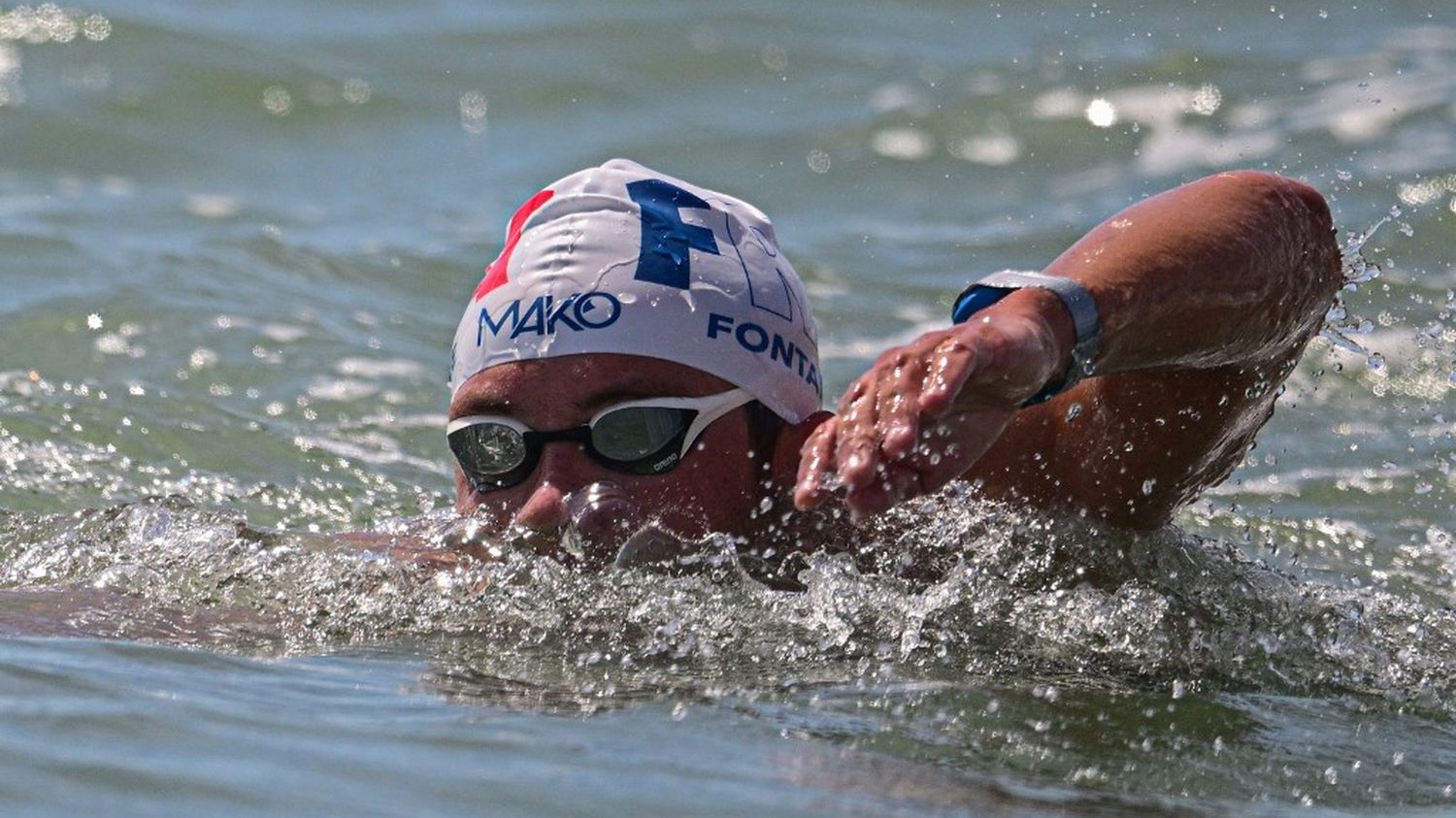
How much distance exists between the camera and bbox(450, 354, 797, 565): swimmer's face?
158 inches

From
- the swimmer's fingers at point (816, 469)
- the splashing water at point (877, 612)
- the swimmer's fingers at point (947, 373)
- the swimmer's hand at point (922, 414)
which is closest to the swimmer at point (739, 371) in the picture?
the splashing water at point (877, 612)

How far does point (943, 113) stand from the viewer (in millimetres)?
9953

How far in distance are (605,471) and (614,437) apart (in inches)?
2.9

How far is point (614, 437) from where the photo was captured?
402 centimetres

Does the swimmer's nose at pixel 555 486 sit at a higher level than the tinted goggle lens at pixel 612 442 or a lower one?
lower

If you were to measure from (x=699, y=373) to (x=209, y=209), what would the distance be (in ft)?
18.1

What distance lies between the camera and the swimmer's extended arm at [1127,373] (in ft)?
9.24

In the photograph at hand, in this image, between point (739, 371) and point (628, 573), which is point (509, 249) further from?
point (628, 573)

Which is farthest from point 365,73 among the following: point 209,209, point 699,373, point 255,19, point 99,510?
point 699,373

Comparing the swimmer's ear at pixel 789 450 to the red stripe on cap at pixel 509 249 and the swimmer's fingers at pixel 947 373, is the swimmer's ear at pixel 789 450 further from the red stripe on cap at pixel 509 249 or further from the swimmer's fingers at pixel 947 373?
the swimmer's fingers at pixel 947 373

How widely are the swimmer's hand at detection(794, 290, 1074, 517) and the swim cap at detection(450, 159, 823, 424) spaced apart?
1217 mm

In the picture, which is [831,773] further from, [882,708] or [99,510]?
[99,510]

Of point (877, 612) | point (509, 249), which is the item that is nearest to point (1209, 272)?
point (877, 612)

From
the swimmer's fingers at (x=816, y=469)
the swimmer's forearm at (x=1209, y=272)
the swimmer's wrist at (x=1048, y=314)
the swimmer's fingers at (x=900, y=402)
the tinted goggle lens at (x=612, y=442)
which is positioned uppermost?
the swimmer's forearm at (x=1209, y=272)
